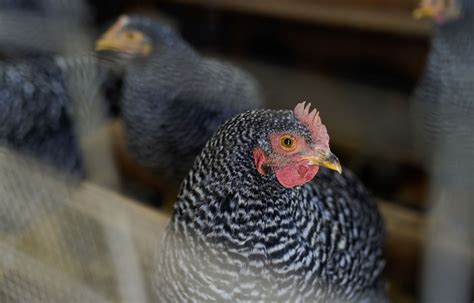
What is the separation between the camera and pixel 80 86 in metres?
1.47

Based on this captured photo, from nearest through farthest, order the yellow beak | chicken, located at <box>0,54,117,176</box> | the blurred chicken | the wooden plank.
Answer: the yellow beak < the blurred chicken < chicken, located at <box>0,54,117,176</box> < the wooden plank

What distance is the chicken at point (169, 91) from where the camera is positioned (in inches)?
50.4

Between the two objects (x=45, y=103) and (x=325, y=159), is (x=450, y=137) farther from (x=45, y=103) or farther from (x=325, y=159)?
(x=45, y=103)

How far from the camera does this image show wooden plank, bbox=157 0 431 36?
1.94m

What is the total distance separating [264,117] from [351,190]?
0.45m

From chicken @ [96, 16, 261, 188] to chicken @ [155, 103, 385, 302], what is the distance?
1.28ft

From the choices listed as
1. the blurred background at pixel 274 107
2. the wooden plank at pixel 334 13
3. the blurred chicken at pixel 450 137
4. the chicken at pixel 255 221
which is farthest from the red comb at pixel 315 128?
the wooden plank at pixel 334 13

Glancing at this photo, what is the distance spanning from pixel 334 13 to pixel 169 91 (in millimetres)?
990

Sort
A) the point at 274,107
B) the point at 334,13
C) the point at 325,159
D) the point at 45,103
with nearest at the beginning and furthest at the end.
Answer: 1. the point at 325,159
2. the point at 274,107
3. the point at 45,103
4. the point at 334,13

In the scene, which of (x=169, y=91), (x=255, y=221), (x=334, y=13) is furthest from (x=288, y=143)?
(x=334, y=13)

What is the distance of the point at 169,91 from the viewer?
51.8 inches

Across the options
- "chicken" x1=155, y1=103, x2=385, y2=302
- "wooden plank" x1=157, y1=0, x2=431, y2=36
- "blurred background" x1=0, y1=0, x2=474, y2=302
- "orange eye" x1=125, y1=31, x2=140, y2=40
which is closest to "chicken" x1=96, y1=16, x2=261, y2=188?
"orange eye" x1=125, y1=31, x2=140, y2=40

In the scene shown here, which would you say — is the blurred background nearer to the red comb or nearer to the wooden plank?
the wooden plank

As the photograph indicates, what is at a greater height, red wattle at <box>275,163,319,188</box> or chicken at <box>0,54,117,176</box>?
red wattle at <box>275,163,319,188</box>
